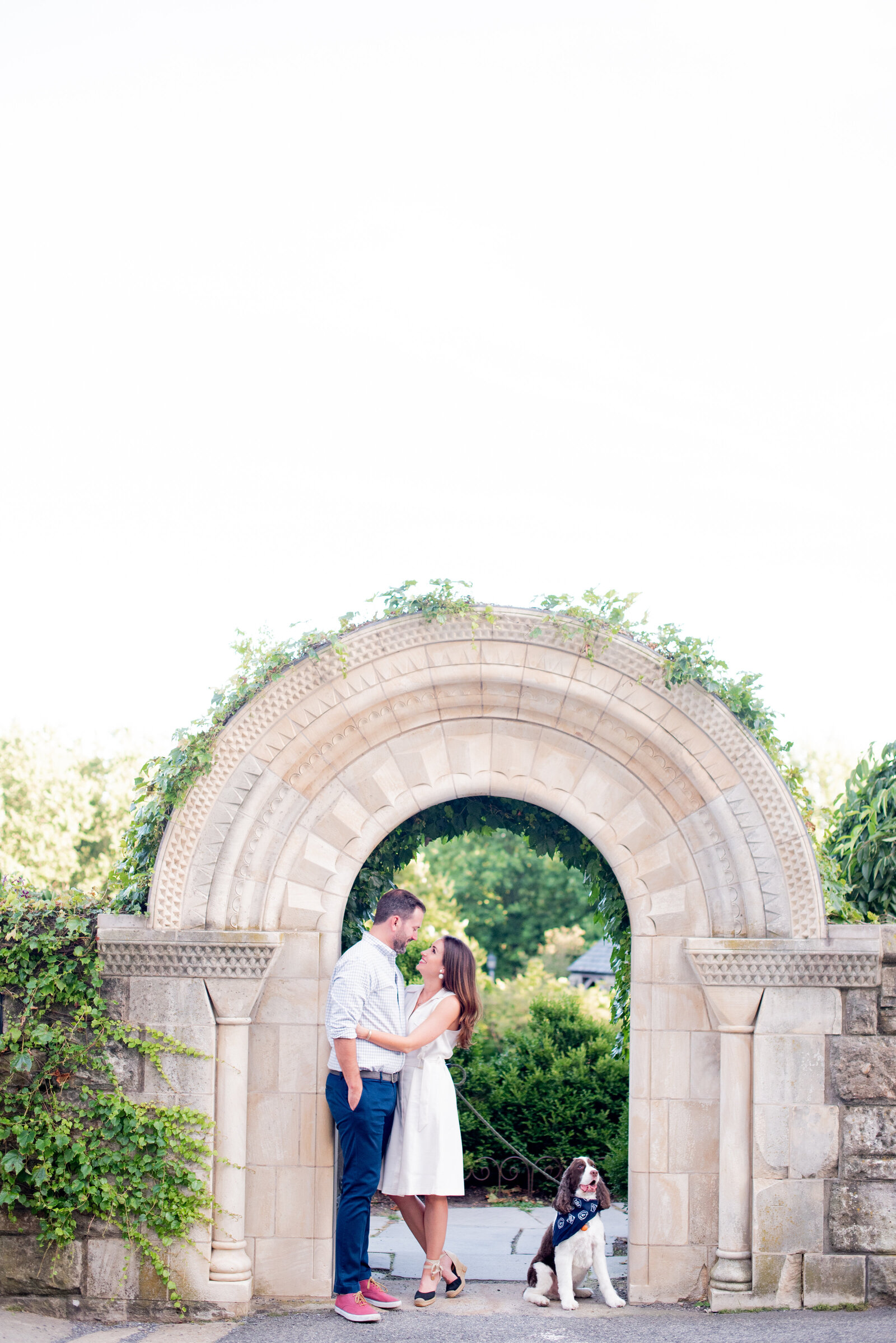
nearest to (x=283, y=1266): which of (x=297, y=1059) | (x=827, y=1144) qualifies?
(x=297, y=1059)

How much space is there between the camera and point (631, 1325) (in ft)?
17.0

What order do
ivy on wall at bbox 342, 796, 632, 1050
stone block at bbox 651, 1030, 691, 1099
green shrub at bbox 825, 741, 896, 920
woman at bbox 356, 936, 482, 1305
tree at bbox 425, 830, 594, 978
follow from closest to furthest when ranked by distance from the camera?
1. woman at bbox 356, 936, 482, 1305
2. stone block at bbox 651, 1030, 691, 1099
3. green shrub at bbox 825, 741, 896, 920
4. ivy on wall at bbox 342, 796, 632, 1050
5. tree at bbox 425, 830, 594, 978

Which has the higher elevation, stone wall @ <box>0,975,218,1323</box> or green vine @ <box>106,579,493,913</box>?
green vine @ <box>106,579,493,913</box>

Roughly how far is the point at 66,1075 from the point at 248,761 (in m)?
1.73

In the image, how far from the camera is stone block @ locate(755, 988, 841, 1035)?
18.0 ft

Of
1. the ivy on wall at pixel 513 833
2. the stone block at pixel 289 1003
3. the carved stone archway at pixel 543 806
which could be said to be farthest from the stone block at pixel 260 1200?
the ivy on wall at pixel 513 833

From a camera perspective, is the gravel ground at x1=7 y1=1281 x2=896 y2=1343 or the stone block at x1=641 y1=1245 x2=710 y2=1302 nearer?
the gravel ground at x1=7 y1=1281 x2=896 y2=1343

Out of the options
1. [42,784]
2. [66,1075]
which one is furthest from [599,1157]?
[42,784]

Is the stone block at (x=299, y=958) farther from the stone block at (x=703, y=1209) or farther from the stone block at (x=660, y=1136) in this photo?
the stone block at (x=703, y=1209)

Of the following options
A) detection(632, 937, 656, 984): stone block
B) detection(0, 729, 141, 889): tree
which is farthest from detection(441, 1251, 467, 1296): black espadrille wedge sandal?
detection(0, 729, 141, 889): tree

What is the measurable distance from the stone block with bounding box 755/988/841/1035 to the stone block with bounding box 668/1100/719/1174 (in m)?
0.49

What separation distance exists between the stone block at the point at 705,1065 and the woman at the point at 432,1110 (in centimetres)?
109

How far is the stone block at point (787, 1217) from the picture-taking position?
5375 mm

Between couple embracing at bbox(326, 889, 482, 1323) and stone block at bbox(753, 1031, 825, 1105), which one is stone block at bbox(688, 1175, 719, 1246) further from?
couple embracing at bbox(326, 889, 482, 1323)
